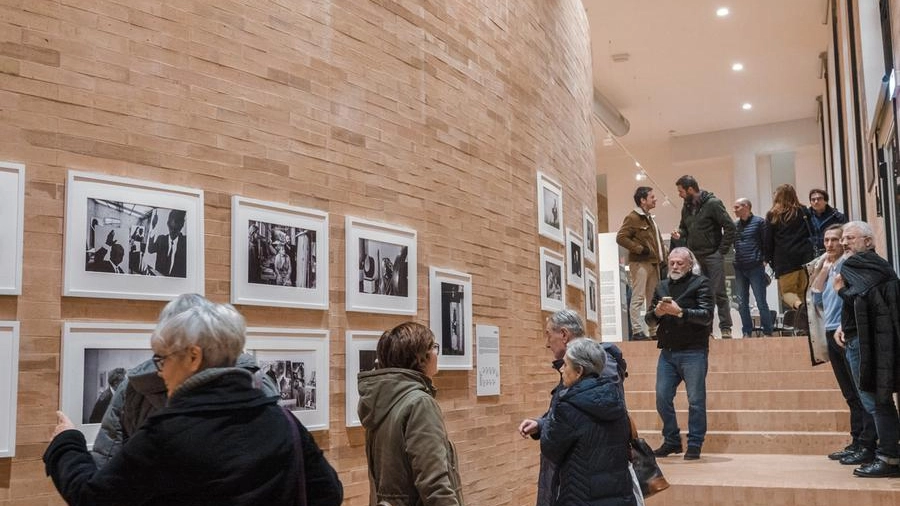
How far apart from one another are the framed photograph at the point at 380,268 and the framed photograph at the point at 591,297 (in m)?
4.02

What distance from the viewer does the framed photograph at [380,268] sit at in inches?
193

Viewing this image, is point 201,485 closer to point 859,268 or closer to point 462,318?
point 462,318

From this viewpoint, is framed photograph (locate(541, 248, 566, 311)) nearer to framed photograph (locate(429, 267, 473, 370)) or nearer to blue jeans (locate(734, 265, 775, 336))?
framed photograph (locate(429, 267, 473, 370))

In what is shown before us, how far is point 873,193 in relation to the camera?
10297mm

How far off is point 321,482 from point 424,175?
3.40 metres

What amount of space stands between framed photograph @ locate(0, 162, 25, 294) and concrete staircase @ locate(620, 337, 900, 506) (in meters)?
5.38

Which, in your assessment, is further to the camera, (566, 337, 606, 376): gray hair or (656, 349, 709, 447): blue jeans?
(656, 349, 709, 447): blue jeans

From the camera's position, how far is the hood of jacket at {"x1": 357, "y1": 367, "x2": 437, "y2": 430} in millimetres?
3545

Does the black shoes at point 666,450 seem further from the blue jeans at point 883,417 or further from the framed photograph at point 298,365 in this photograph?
the framed photograph at point 298,365

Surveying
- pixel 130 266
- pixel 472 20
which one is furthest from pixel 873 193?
pixel 130 266

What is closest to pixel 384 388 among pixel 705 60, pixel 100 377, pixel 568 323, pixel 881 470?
pixel 100 377

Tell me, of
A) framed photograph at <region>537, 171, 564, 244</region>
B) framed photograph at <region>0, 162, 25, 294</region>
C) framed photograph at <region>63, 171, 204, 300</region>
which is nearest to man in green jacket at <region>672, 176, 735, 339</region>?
framed photograph at <region>537, 171, 564, 244</region>

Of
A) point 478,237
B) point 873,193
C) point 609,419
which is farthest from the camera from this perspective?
point 873,193

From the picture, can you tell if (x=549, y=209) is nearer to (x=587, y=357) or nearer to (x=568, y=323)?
(x=568, y=323)
